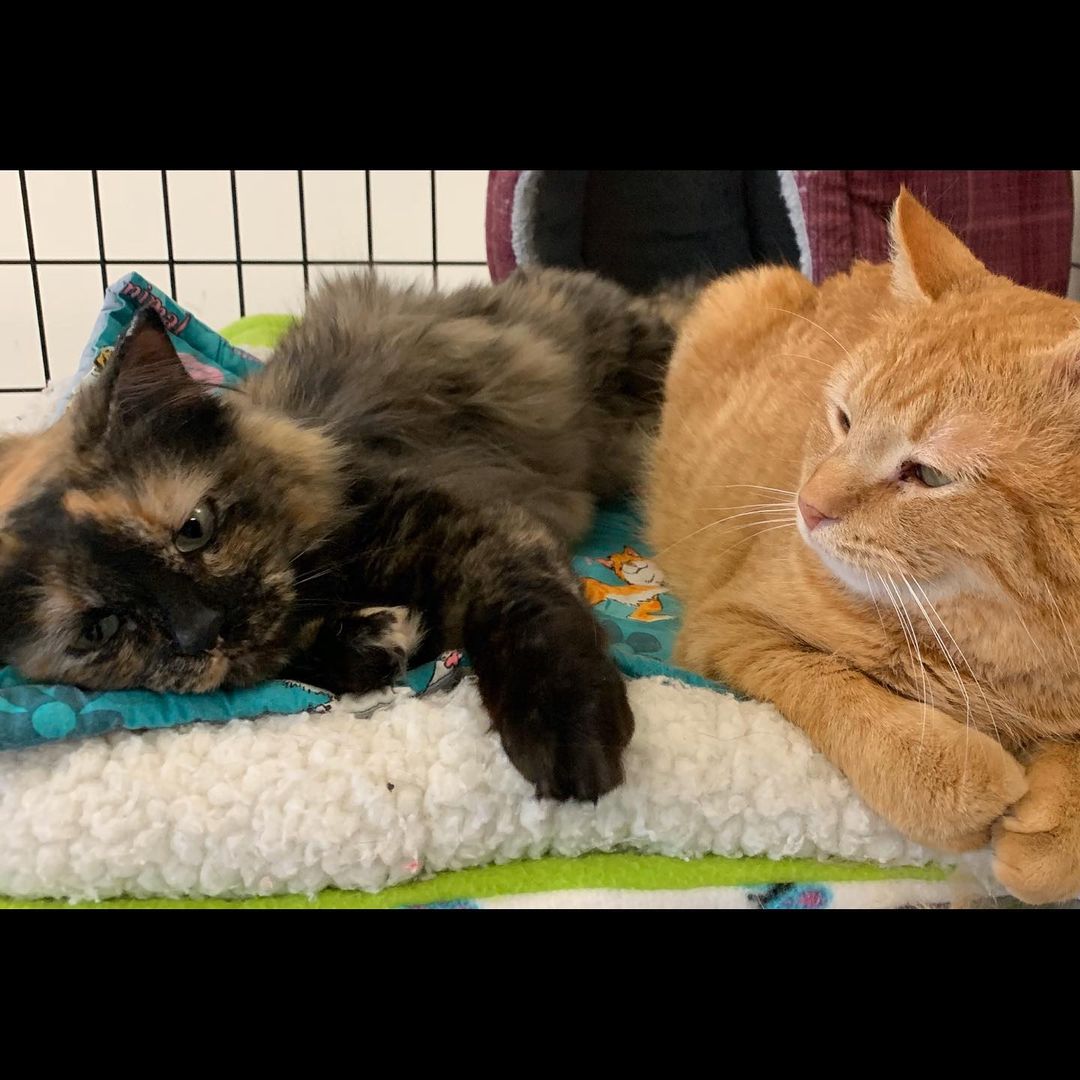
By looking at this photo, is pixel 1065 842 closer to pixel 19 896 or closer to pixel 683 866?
pixel 683 866

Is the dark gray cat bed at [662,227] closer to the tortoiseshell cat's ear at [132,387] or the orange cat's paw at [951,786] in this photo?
the tortoiseshell cat's ear at [132,387]

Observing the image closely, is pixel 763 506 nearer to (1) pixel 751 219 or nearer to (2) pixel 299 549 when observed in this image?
(2) pixel 299 549

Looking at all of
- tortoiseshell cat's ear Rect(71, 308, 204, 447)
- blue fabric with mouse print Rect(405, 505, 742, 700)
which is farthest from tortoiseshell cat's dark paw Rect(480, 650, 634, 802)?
tortoiseshell cat's ear Rect(71, 308, 204, 447)

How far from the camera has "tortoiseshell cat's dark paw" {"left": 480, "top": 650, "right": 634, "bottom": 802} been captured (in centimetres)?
103

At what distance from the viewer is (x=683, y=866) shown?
111 centimetres

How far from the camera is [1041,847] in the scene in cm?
100

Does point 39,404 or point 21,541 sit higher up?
point 21,541

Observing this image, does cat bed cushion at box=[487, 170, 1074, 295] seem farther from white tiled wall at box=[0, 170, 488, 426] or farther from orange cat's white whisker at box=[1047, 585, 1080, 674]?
orange cat's white whisker at box=[1047, 585, 1080, 674]

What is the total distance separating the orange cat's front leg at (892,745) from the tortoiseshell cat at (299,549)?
26 centimetres

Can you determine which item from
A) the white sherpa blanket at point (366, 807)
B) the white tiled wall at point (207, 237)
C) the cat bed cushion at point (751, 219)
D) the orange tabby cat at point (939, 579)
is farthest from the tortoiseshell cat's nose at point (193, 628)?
the white tiled wall at point (207, 237)

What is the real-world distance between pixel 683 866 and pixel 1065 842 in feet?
1.36

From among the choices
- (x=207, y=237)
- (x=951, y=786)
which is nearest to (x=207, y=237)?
(x=207, y=237)

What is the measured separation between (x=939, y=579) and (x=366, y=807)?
0.69 meters

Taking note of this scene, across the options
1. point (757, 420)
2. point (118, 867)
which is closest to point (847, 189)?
point (757, 420)
